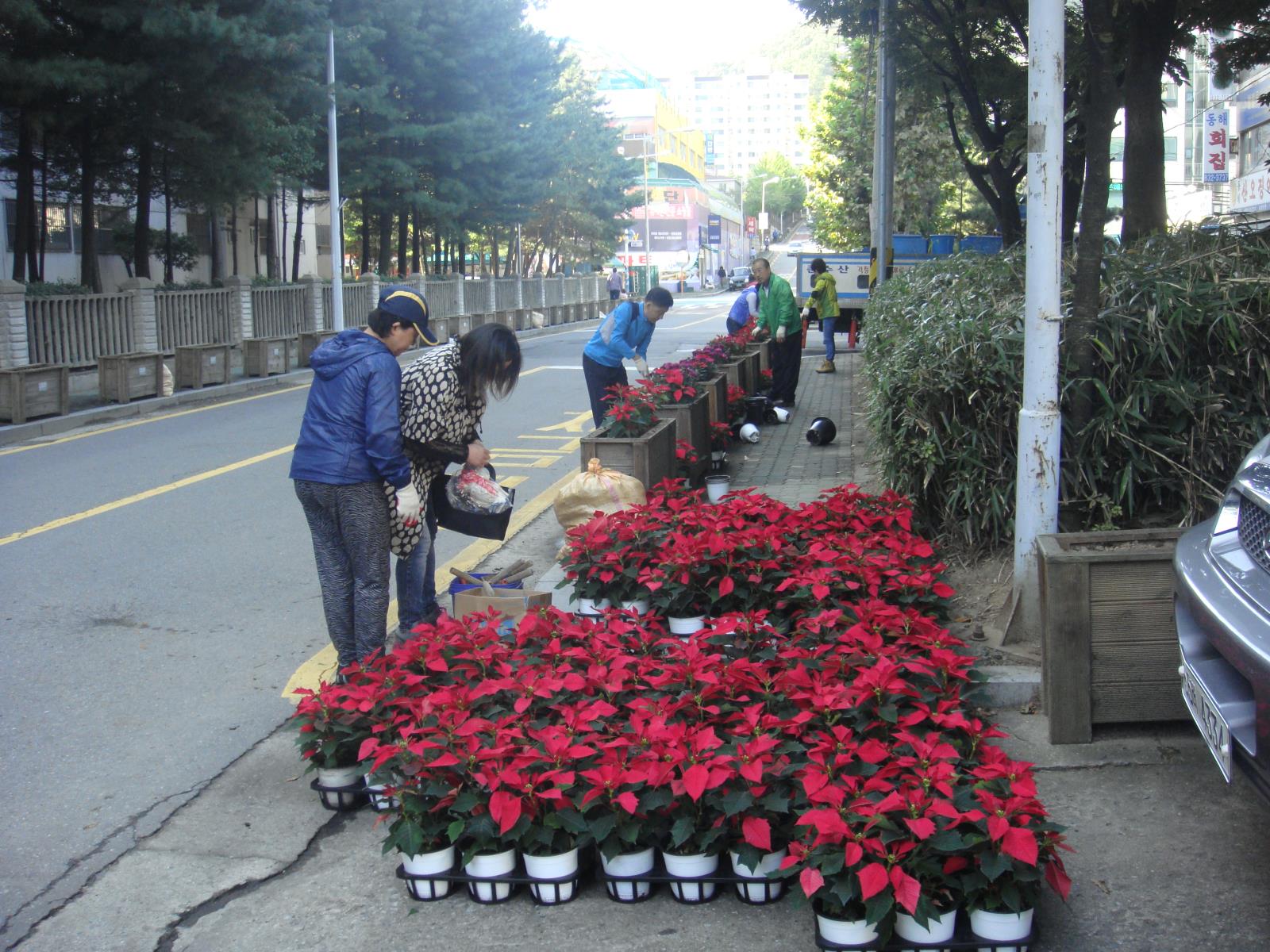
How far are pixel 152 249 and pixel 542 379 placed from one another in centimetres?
1338

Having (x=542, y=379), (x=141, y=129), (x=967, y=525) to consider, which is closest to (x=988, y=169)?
(x=542, y=379)

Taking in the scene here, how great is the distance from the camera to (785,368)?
1489 centimetres

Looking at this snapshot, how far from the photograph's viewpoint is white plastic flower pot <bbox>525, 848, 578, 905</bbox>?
3578 mm

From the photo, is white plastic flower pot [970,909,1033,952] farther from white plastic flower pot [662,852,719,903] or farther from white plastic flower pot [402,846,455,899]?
white plastic flower pot [402,846,455,899]

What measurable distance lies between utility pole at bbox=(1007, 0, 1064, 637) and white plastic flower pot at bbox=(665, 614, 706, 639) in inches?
52.5

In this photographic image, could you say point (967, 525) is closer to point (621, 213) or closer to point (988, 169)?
point (988, 169)

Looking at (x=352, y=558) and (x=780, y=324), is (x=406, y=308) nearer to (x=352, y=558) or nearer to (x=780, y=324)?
(x=352, y=558)

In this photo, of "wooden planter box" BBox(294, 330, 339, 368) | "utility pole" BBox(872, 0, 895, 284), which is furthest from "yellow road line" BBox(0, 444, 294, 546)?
"wooden planter box" BBox(294, 330, 339, 368)

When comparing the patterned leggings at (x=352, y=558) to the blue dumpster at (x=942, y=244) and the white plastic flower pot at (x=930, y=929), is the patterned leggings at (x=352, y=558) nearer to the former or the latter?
the white plastic flower pot at (x=930, y=929)

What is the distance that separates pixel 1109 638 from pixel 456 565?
4.45 meters

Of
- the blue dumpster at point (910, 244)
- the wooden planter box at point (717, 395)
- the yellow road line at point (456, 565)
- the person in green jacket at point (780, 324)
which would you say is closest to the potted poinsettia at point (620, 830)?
the yellow road line at point (456, 565)

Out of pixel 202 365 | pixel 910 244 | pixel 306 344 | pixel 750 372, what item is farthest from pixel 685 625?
pixel 910 244

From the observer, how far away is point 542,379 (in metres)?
20.5

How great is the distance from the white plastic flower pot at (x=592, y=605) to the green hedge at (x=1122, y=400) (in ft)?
5.74
